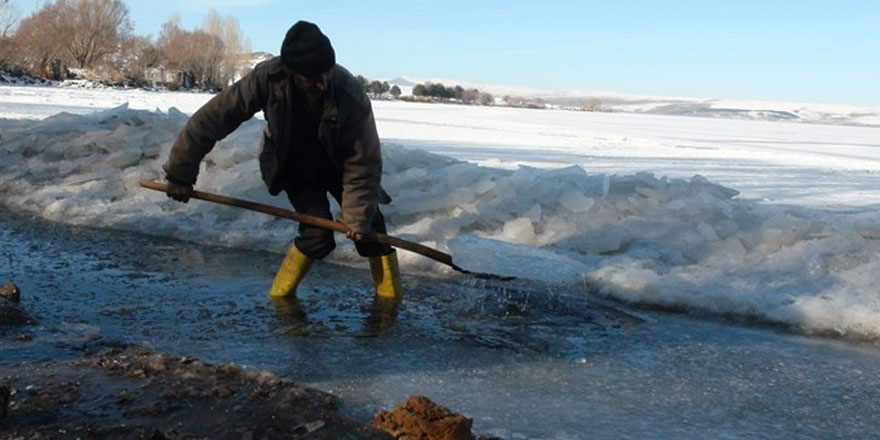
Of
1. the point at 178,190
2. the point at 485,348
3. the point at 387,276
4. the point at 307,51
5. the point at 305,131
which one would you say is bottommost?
the point at 485,348

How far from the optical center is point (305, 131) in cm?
374

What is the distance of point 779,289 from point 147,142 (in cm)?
580

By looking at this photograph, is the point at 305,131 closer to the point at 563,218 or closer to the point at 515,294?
the point at 515,294

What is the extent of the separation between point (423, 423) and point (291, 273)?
75.1 inches

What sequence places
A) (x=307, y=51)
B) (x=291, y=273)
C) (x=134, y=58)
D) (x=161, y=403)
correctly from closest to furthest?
(x=161, y=403) → (x=307, y=51) → (x=291, y=273) → (x=134, y=58)

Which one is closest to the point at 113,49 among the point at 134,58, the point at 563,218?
the point at 134,58

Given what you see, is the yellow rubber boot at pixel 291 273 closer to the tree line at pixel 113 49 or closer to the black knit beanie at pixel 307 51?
the black knit beanie at pixel 307 51

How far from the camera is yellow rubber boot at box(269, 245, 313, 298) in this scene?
4129 mm

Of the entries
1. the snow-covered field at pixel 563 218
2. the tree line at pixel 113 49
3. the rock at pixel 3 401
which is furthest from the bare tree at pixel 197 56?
the rock at pixel 3 401

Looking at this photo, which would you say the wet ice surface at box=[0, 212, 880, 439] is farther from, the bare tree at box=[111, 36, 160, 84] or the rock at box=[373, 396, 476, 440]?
the bare tree at box=[111, 36, 160, 84]

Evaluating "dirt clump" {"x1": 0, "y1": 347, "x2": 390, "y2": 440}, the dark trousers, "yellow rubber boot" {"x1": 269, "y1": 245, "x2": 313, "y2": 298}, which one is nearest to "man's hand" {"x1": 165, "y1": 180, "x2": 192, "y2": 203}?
the dark trousers

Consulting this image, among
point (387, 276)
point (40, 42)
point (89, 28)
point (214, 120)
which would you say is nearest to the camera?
point (214, 120)

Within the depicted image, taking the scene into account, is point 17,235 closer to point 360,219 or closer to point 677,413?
point 360,219

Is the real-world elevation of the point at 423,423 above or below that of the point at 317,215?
below
